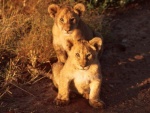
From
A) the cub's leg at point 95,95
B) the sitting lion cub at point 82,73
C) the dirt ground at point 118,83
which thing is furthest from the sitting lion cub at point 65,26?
the cub's leg at point 95,95

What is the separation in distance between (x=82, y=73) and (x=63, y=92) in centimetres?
39

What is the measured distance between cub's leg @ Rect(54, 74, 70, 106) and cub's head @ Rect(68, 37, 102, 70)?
27cm

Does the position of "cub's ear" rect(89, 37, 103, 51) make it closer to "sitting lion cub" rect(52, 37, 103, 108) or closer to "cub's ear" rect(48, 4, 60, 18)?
"sitting lion cub" rect(52, 37, 103, 108)

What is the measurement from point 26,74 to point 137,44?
2.36 m

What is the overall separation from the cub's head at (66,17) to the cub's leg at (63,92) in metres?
0.95

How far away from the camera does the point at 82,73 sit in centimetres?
520

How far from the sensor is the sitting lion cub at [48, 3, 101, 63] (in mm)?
5965

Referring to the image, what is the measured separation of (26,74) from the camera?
629 cm

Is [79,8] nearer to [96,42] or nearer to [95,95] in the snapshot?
[96,42]

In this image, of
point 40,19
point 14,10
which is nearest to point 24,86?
point 40,19

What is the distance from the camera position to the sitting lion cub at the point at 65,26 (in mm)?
5965

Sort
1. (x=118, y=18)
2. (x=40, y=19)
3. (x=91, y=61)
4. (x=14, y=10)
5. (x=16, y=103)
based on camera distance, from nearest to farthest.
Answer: (x=91, y=61)
(x=16, y=103)
(x=40, y=19)
(x=14, y=10)
(x=118, y=18)

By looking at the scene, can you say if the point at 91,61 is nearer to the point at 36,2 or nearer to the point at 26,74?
the point at 26,74

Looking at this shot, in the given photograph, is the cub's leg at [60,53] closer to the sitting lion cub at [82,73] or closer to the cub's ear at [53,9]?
the cub's ear at [53,9]
